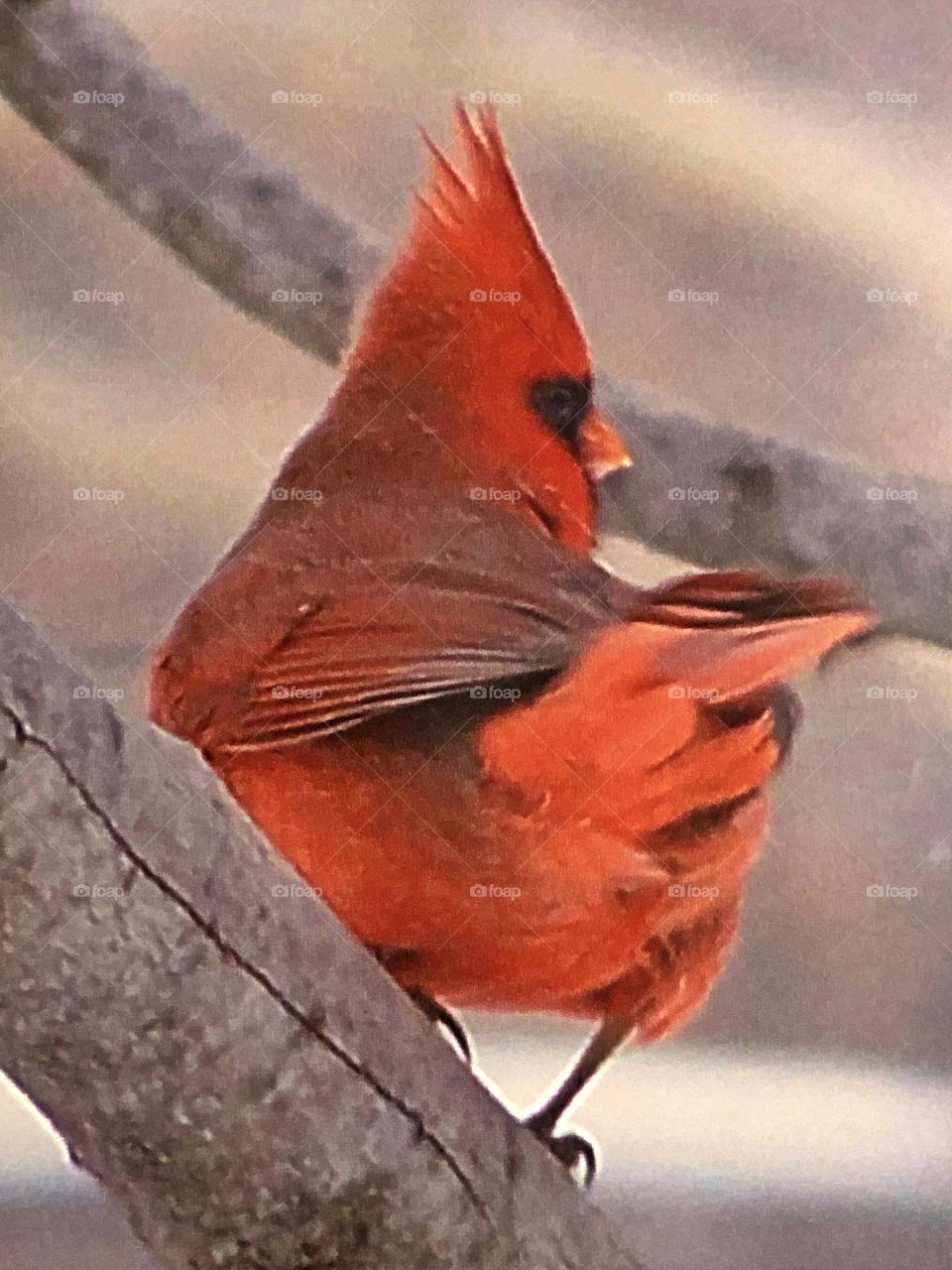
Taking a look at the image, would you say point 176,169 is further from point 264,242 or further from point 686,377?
point 686,377

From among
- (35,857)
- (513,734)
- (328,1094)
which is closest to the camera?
(35,857)

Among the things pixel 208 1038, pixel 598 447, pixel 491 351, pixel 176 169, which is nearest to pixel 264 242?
pixel 176 169

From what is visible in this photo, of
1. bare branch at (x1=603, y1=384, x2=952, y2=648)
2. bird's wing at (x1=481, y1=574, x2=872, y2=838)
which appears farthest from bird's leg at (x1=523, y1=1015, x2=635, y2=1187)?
bare branch at (x1=603, y1=384, x2=952, y2=648)

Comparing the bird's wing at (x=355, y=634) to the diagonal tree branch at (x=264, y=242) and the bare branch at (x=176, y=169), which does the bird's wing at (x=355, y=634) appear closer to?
the diagonal tree branch at (x=264, y=242)

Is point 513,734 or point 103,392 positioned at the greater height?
point 103,392

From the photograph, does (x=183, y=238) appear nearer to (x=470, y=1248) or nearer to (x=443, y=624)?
(x=443, y=624)

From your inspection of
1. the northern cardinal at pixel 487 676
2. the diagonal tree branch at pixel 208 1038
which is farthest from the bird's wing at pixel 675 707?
the diagonal tree branch at pixel 208 1038

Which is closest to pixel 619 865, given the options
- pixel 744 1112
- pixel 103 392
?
pixel 744 1112
